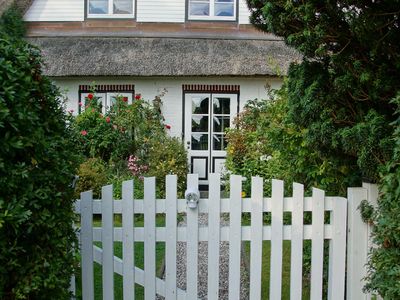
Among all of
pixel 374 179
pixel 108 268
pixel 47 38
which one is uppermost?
pixel 47 38

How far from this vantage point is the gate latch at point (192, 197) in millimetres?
3446

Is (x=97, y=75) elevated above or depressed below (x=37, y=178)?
above

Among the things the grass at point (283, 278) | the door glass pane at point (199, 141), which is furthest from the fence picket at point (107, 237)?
the door glass pane at point (199, 141)

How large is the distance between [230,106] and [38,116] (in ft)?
33.5

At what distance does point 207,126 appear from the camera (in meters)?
13.0

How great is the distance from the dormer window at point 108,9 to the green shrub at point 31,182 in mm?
11177

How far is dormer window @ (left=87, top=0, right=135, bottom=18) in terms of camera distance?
13694 millimetres

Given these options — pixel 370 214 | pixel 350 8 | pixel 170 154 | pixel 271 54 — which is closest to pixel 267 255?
pixel 370 214

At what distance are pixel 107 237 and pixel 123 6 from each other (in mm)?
11251

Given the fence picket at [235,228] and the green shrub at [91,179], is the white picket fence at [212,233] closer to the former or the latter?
the fence picket at [235,228]

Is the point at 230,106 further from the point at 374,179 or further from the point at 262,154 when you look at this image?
the point at 374,179

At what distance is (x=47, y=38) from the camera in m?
13.7

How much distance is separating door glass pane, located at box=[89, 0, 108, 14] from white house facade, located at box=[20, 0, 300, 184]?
0.03 meters

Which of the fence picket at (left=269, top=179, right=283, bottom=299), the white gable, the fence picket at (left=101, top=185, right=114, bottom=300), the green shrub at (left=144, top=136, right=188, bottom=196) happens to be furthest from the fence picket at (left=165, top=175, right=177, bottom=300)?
the white gable
